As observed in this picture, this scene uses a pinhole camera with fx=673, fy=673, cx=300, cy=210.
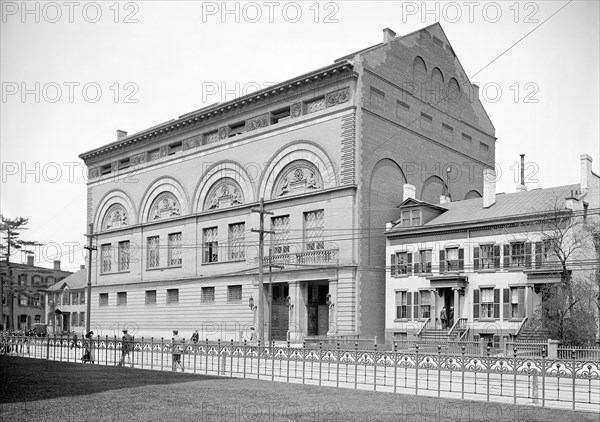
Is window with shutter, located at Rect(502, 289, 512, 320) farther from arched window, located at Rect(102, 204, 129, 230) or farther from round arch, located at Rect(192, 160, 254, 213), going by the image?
arched window, located at Rect(102, 204, 129, 230)

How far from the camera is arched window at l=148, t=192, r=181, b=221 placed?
62.8 meters

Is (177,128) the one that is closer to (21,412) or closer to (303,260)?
(303,260)

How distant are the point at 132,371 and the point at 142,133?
135 feet

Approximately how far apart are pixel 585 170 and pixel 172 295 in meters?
37.7

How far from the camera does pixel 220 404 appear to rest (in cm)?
1684

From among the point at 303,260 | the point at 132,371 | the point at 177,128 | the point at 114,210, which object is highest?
the point at 177,128

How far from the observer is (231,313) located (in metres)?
54.5

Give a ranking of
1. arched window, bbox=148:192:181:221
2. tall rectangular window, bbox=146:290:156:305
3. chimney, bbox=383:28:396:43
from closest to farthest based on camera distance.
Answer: chimney, bbox=383:28:396:43
arched window, bbox=148:192:181:221
tall rectangular window, bbox=146:290:156:305

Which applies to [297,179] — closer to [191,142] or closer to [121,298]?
[191,142]

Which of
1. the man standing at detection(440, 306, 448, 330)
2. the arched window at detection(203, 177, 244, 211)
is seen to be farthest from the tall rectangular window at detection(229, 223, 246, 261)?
the man standing at detection(440, 306, 448, 330)

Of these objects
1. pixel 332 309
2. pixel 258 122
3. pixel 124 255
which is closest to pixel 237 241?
pixel 258 122

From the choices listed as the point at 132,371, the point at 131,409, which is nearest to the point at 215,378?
the point at 132,371

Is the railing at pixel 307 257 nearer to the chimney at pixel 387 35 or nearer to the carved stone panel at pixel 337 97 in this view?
the carved stone panel at pixel 337 97

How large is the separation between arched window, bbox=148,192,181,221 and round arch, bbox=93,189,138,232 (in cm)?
306
